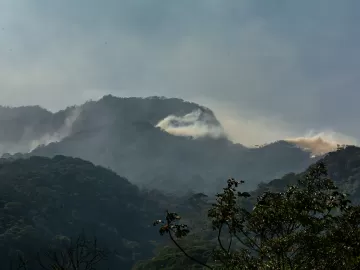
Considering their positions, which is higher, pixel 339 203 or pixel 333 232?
pixel 339 203

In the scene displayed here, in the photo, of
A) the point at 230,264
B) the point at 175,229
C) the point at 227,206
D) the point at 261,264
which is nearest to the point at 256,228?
the point at 261,264

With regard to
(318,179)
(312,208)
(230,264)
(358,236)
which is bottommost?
(230,264)

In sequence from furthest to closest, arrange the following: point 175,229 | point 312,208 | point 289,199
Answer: point 289,199 → point 312,208 → point 175,229

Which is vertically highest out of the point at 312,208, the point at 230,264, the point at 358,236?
the point at 312,208

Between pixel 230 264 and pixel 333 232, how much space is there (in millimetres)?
9551

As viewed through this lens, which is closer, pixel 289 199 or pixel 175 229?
pixel 175 229

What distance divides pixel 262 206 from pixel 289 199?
7.94 ft

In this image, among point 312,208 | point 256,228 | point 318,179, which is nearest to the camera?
point 312,208

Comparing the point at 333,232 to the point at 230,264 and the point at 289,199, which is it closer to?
the point at 289,199

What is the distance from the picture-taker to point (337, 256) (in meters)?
29.8

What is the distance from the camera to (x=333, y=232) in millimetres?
31656

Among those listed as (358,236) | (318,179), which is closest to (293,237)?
(358,236)

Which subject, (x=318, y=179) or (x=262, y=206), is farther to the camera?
(x=318, y=179)

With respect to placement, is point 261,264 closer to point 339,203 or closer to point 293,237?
point 293,237
